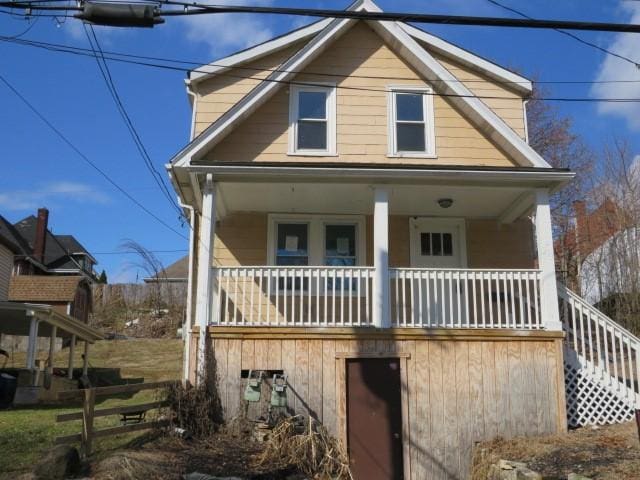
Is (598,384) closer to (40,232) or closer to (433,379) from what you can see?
(433,379)

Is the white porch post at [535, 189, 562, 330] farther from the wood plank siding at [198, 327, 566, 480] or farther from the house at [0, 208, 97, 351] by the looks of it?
the house at [0, 208, 97, 351]

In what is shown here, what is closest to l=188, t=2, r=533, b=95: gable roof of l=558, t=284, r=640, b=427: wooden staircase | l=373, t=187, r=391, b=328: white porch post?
l=373, t=187, r=391, b=328: white porch post

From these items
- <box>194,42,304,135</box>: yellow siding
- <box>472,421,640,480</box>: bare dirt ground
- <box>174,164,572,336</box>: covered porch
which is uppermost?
<box>194,42,304,135</box>: yellow siding

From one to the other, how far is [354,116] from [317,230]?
2367mm

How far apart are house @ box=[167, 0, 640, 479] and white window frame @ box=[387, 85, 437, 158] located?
0.04 meters

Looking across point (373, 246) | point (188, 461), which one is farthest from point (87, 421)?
point (373, 246)

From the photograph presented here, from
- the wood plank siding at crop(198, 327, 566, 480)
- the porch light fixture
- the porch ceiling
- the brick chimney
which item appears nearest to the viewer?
the wood plank siding at crop(198, 327, 566, 480)

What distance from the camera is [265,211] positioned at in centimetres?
1294

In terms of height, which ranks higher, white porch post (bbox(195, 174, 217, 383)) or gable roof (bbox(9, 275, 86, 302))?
gable roof (bbox(9, 275, 86, 302))

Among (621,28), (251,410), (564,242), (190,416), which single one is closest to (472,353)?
(251,410)

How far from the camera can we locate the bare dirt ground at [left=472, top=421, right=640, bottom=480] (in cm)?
845

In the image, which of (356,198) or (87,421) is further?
(356,198)

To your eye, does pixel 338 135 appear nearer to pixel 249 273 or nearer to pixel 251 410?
pixel 249 273

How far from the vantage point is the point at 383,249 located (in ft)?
35.8
